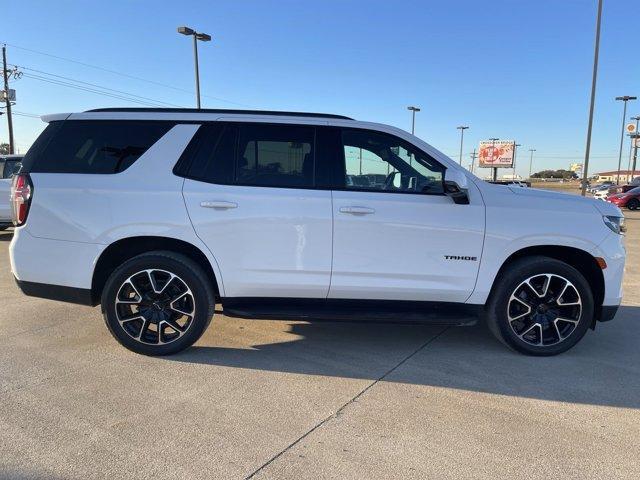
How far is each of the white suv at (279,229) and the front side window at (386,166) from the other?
0.01 metres

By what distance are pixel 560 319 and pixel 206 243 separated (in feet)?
10.1

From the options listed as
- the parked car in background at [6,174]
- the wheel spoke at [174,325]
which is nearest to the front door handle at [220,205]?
the wheel spoke at [174,325]

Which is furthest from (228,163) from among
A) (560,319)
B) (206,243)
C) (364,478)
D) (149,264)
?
(560,319)

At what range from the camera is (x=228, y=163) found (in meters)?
4.11

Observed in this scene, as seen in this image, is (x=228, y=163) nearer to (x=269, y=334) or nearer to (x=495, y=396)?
(x=269, y=334)

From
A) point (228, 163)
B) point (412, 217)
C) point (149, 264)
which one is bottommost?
point (149, 264)

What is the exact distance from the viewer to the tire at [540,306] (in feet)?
13.6

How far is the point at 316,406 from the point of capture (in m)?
3.31

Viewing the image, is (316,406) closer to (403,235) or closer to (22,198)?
(403,235)

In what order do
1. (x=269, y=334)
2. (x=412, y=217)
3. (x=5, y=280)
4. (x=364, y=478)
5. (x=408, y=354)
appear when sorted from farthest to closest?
(x=5, y=280), (x=269, y=334), (x=408, y=354), (x=412, y=217), (x=364, y=478)

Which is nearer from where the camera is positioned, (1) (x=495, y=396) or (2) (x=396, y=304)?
(1) (x=495, y=396)

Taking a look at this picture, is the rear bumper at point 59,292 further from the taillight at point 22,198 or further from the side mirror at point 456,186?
A: the side mirror at point 456,186

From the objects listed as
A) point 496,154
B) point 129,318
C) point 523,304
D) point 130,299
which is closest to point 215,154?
point 130,299

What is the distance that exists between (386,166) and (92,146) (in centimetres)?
249
